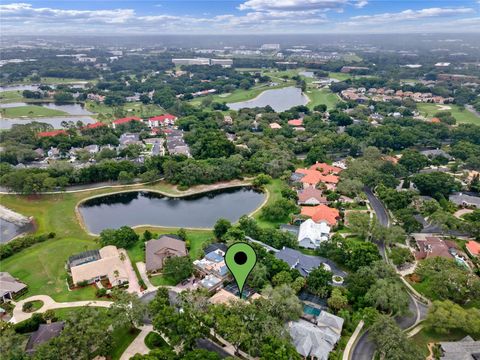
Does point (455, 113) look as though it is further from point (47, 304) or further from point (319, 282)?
point (47, 304)

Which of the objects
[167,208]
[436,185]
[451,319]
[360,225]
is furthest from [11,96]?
[451,319]

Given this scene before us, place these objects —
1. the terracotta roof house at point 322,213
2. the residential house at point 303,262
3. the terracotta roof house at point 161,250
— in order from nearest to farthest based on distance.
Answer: the residential house at point 303,262, the terracotta roof house at point 161,250, the terracotta roof house at point 322,213

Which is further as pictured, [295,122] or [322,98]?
[322,98]

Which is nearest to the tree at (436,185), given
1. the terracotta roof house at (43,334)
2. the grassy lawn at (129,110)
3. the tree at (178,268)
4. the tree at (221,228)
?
the tree at (221,228)

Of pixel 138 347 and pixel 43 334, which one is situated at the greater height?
pixel 43 334

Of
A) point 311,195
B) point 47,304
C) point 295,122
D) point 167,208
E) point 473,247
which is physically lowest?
point 167,208

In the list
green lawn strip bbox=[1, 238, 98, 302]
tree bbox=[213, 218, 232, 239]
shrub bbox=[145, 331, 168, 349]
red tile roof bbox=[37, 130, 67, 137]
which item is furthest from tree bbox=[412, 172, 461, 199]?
red tile roof bbox=[37, 130, 67, 137]

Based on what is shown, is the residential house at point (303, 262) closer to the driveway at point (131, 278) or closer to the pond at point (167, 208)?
the pond at point (167, 208)
